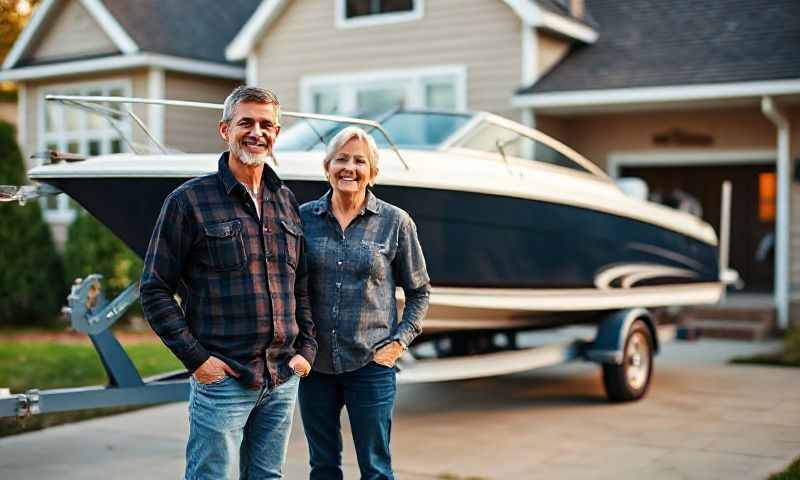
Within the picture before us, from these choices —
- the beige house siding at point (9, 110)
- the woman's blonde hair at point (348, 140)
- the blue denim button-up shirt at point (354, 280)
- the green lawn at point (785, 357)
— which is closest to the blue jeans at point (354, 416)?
the blue denim button-up shirt at point (354, 280)

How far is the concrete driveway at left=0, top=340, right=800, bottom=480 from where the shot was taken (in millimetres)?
5949

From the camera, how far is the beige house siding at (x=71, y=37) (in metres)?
16.2

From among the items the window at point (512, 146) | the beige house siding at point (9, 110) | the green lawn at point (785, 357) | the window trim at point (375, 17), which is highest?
the window trim at point (375, 17)

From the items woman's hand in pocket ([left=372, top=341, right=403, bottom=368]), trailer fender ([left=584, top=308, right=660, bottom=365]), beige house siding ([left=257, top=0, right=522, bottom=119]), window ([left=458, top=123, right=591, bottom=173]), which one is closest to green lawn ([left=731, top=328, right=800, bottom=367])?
trailer fender ([left=584, top=308, right=660, bottom=365])

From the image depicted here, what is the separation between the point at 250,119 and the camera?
141 inches

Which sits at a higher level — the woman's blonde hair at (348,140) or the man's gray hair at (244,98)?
the man's gray hair at (244,98)

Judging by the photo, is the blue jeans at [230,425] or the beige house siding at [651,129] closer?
the blue jeans at [230,425]

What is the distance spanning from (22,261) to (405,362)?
32.4ft

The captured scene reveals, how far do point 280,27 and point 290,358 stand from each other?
12.1m

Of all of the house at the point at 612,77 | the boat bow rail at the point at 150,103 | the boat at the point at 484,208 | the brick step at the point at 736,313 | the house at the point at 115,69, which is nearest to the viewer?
the boat bow rail at the point at 150,103

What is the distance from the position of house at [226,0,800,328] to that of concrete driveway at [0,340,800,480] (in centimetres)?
463

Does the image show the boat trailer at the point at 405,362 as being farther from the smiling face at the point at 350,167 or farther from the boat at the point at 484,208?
the smiling face at the point at 350,167

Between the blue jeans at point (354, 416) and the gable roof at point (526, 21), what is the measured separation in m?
9.64

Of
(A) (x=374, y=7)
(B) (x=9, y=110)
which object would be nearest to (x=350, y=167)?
(A) (x=374, y=7)
